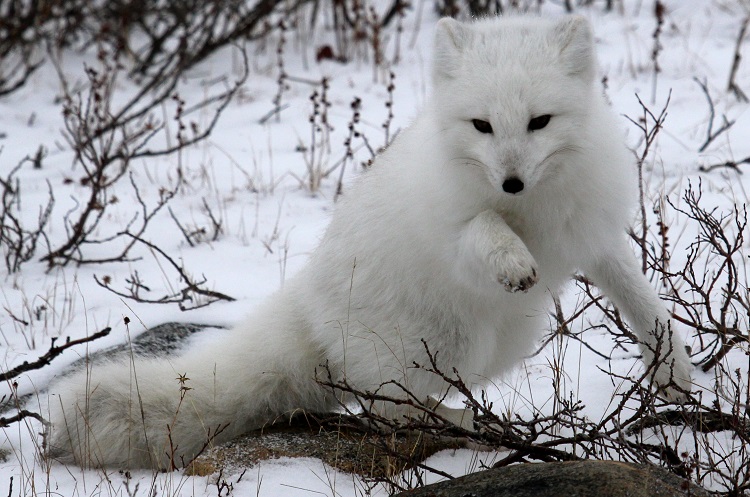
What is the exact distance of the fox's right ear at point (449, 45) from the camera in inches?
141

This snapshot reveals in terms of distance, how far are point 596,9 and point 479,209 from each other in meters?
7.25

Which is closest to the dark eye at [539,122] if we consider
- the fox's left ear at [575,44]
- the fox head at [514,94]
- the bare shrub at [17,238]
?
the fox head at [514,94]


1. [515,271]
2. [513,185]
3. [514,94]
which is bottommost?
[515,271]

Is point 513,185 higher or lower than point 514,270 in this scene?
higher

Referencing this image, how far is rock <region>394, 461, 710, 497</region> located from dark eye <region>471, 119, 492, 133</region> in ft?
4.16

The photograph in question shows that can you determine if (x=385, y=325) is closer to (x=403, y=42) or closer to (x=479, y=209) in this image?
(x=479, y=209)

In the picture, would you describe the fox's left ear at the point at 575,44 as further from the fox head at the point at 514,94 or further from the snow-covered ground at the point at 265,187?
the snow-covered ground at the point at 265,187

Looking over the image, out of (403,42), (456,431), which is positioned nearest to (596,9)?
(403,42)

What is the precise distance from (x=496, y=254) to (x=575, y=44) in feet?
3.00

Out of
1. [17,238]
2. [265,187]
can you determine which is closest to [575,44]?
[265,187]

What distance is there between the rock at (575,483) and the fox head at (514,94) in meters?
1.01

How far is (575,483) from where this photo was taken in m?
2.67

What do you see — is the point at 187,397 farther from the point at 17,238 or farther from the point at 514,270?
the point at 17,238

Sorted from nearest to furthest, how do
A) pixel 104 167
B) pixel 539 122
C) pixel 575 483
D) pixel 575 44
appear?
pixel 575 483, pixel 539 122, pixel 575 44, pixel 104 167
